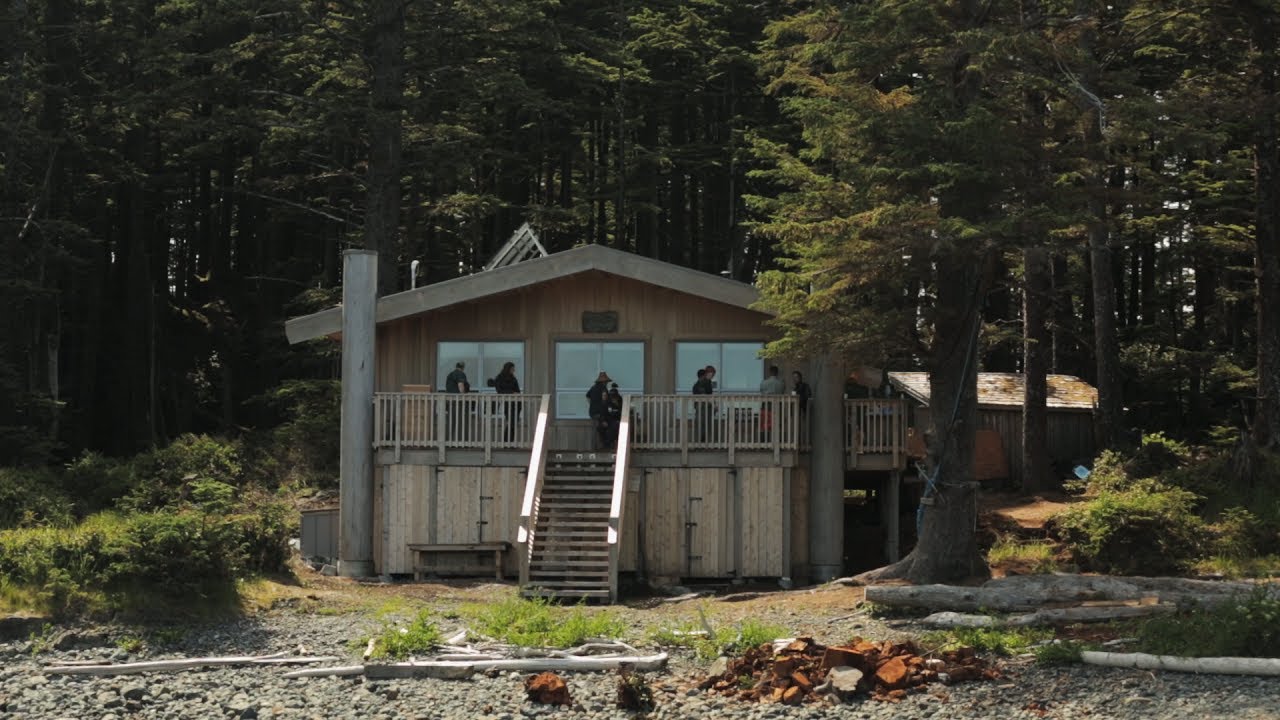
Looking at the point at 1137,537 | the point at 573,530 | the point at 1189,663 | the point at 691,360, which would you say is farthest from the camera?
the point at 691,360

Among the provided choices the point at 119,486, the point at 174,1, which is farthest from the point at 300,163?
the point at 119,486

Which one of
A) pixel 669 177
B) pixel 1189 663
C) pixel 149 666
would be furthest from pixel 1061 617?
pixel 669 177

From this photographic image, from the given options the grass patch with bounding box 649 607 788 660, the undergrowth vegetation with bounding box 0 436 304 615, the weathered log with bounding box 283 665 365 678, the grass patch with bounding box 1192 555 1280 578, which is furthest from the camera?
the grass patch with bounding box 1192 555 1280 578

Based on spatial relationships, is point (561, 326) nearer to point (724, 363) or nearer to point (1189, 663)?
point (724, 363)

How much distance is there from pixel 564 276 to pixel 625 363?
6.15 ft

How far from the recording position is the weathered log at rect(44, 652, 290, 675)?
16.0 meters

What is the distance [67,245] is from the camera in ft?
127

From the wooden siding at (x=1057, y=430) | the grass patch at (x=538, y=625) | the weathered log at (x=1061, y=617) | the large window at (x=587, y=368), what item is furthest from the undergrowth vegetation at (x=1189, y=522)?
the wooden siding at (x=1057, y=430)

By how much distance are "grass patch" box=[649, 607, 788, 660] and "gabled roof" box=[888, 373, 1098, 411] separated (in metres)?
15.7

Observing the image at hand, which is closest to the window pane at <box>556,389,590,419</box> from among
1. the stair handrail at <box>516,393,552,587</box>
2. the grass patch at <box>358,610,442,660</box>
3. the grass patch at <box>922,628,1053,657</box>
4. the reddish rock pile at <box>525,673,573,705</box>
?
the stair handrail at <box>516,393,552,587</box>

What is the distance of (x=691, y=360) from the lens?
83.0ft

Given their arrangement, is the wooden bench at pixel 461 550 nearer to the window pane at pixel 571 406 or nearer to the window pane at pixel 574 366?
the window pane at pixel 571 406

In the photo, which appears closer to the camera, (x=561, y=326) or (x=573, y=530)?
(x=573, y=530)

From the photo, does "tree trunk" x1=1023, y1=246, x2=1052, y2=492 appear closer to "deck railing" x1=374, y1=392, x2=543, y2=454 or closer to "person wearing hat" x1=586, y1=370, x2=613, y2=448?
"person wearing hat" x1=586, y1=370, x2=613, y2=448
